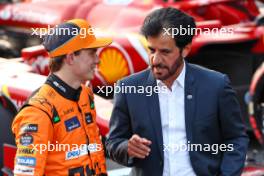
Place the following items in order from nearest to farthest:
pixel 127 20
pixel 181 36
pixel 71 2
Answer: pixel 181 36 < pixel 127 20 < pixel 71 2

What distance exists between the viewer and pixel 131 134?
2.87 m

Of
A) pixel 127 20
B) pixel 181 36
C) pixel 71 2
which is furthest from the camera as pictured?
pixel 71 2

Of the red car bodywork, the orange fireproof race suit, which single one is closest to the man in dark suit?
the orange fireproof race suit

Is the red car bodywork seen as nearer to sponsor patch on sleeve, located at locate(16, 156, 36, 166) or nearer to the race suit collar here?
the race suit collar

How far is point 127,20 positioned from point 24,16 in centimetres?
161

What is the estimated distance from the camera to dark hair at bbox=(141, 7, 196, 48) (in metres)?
2.70

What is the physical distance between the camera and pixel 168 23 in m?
2.70

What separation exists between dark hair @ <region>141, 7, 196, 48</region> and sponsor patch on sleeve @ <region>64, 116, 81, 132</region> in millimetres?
458

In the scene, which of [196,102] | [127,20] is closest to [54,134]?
[196,102]

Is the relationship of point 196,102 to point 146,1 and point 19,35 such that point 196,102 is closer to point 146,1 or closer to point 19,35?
point 146,1

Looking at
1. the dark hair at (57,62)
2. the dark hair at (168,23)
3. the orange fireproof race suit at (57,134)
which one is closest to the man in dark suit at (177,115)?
the dark hair at (168,23)

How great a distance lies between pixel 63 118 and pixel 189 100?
509 mm

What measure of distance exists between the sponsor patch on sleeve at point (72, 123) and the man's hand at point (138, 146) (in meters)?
0.31

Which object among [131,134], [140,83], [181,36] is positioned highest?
[181,36]
